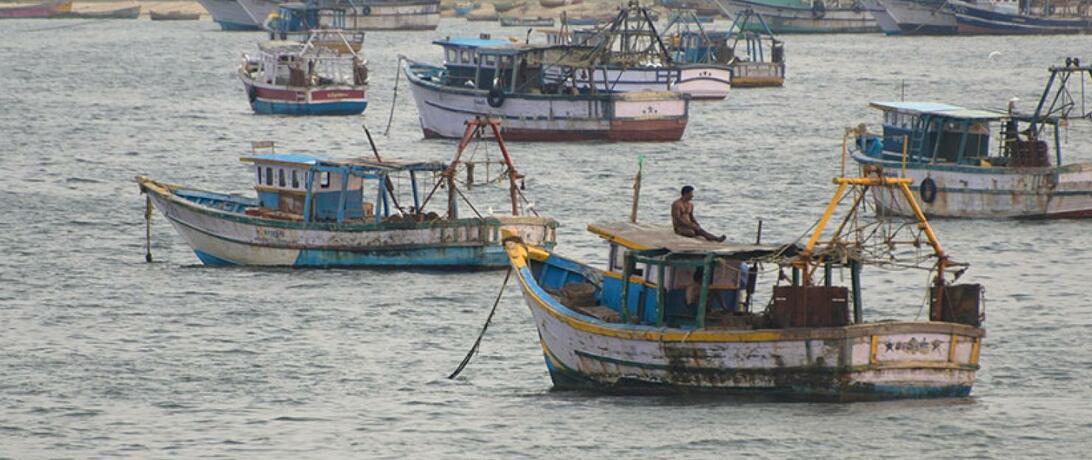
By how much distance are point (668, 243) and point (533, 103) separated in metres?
43.2

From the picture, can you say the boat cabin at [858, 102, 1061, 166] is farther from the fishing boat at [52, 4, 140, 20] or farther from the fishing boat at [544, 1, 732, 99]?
the fishing boat at [52, 4, 140, 20]

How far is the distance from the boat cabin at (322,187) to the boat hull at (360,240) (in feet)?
1.34

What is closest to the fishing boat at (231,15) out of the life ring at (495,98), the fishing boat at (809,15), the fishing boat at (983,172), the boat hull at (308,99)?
the fishing boat at (809,15)

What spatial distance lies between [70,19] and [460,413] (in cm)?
17445

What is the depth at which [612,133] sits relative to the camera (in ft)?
249

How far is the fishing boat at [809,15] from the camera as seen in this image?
15940cm

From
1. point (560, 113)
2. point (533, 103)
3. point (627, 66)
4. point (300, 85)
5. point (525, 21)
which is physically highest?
point (627, 66)

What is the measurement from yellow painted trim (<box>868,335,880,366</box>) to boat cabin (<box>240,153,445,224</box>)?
50.8 ft

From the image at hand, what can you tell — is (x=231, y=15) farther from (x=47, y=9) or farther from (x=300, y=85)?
(x=300, y=85)

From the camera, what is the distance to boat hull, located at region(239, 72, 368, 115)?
87.9m

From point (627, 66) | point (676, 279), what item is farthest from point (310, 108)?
point (676, 279)

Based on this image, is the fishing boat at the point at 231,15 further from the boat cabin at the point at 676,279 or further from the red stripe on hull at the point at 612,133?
the boat cabin at the point at 676,279

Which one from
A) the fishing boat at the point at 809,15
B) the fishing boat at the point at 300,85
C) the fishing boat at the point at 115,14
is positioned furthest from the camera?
the fishing boat at the point at 115,14

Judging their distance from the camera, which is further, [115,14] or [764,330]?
[115,14]
